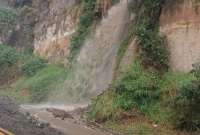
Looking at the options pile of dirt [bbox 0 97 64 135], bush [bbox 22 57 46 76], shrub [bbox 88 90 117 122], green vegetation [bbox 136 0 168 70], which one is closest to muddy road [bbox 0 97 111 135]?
pile of dirt [bbox 0 97 64 135]

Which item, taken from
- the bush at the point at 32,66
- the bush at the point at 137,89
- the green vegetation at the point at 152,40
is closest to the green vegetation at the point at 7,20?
the bush at the point at 32,66

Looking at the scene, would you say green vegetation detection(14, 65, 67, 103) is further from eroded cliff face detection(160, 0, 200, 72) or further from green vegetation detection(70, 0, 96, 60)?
eroded cliff face detection(160, 0, 200, 72)

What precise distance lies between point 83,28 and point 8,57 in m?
11.3

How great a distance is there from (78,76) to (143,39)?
31.3ft

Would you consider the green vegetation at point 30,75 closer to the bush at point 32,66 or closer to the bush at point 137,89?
the bush at point 32,66

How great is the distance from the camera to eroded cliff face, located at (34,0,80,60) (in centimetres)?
4048

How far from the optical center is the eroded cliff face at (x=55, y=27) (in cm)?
4048

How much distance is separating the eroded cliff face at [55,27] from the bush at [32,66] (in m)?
1.05

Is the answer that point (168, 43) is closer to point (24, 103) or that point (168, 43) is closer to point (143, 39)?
point (143, 39)

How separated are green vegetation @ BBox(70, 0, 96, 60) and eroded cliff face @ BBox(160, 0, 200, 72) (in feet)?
38.0

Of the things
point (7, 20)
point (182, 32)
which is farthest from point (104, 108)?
point (7, 20)

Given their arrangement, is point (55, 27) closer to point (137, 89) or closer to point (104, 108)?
point (104, 108)

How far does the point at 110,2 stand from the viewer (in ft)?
108

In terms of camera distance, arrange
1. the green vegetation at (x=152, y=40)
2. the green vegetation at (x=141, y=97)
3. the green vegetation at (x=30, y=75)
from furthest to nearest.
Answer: the green vegetation at (x=30, y=75) → the green vegetation at (x=152, y=40) → the green vegetation at (x=141, y=97)
